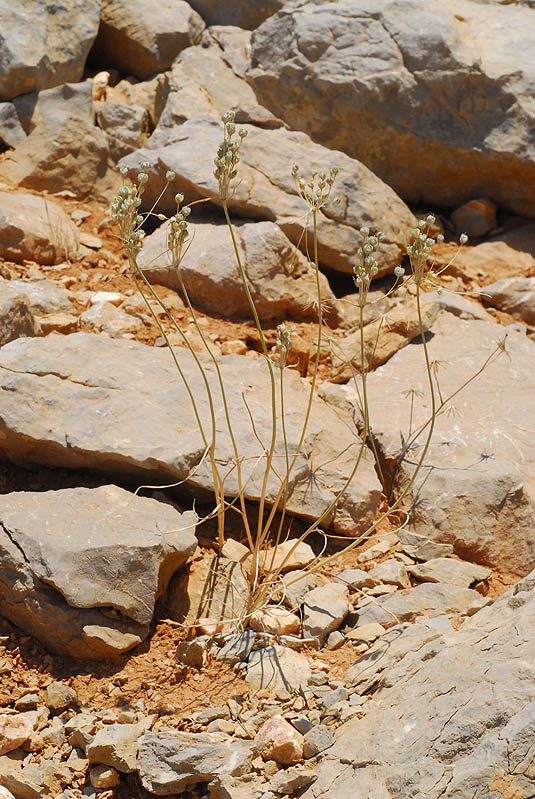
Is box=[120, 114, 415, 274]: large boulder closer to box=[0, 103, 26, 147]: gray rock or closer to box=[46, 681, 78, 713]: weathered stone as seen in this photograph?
box=[0, 103, 26, 147]: gray rock

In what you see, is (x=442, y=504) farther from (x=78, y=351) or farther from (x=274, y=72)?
(x=274, y=72)

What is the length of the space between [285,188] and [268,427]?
83.5 inches

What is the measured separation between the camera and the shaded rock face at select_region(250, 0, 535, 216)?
19.3 ft

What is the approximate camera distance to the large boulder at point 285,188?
5027 millimetres

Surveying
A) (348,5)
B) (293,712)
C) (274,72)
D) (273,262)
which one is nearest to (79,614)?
(293,712)

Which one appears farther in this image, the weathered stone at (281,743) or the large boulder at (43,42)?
the large boulder at (43,42)

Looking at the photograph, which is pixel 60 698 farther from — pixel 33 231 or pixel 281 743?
pixel 33 231

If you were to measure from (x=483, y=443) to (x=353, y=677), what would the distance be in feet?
4.83

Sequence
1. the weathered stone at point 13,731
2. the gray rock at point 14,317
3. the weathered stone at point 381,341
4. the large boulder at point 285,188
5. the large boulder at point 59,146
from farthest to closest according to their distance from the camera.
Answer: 1. the large boulder at point 59,146
2. the large boulder at point 285,188
3. the weathered stone at point 381,341
4. the gray rock at point 14,317
5. the weathered stone at point 13,731

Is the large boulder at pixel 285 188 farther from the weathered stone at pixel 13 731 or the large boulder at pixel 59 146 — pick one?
the weathered stone at pixel 13 731

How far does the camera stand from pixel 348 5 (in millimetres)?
6105

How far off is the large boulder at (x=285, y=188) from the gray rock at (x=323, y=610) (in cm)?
241

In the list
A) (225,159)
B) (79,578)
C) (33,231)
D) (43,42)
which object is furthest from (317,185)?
(43,42)

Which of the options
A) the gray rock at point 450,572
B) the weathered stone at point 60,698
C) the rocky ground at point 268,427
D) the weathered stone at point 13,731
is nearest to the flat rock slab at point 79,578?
the rocky ground at point 268,427
